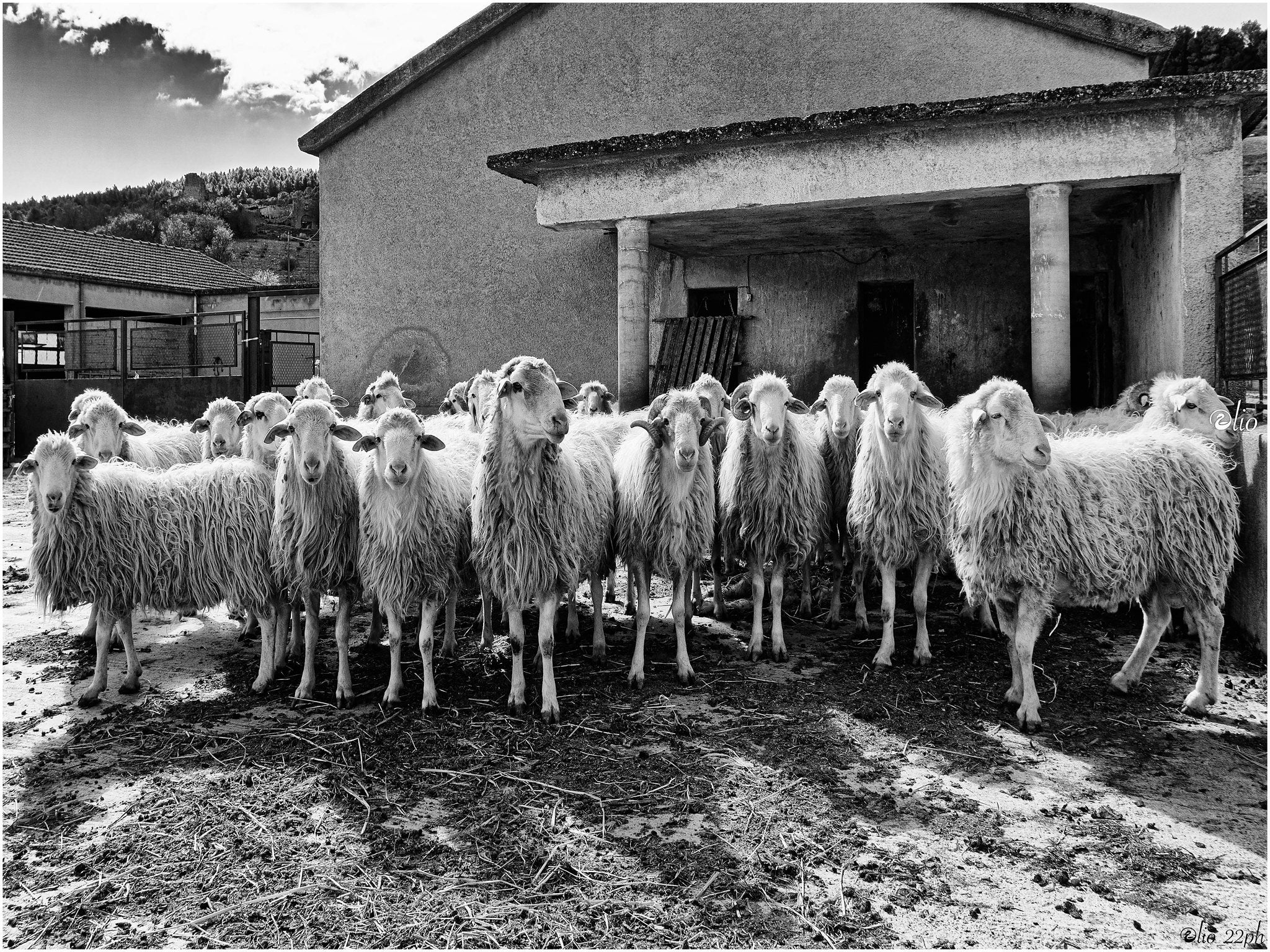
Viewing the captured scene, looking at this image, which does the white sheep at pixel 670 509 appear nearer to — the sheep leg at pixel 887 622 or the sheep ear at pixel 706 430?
the sheep ear at pixel 706 430

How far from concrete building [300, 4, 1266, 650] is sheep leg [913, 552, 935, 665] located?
128 inches

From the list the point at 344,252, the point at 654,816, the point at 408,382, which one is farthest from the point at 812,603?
the point at 344,252

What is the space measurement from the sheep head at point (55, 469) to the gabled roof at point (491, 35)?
1041 centimetres

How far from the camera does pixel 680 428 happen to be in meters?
5.84

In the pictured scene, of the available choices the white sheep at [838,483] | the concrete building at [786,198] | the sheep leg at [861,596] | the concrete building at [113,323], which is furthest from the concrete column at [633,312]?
the concrete building at [113,323]

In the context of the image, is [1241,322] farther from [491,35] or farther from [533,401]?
[491,35]

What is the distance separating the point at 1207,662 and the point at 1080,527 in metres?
1.12

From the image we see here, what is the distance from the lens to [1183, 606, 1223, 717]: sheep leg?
201 inches

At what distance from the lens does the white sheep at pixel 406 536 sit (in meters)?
5.44

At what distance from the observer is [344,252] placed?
14.9m

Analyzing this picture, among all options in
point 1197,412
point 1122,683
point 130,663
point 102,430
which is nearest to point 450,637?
point 130,663

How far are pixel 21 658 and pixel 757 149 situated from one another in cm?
808

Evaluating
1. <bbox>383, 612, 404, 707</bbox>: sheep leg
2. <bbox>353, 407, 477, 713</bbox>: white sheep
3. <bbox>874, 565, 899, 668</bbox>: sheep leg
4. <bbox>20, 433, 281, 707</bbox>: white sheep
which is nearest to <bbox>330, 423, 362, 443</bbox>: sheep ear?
<bbox>353, 407, 477, 713</bbox>: white sheep

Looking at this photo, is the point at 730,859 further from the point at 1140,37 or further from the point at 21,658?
the point at 1140,37
